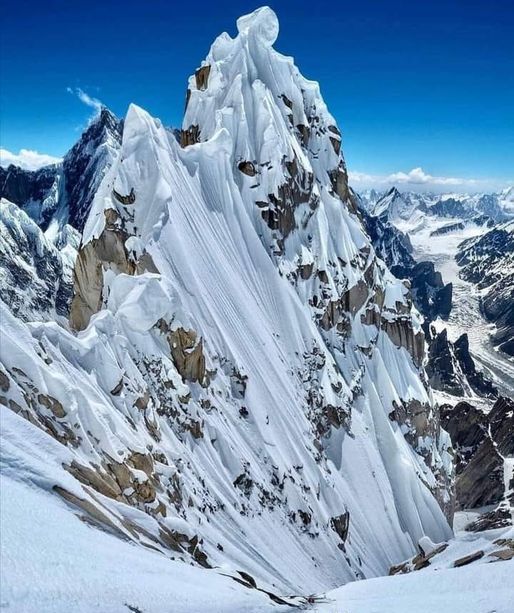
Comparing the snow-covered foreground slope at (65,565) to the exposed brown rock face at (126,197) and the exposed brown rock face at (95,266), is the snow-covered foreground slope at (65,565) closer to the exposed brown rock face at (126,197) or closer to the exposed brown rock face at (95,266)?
the exposed brown rock face at (95,266)


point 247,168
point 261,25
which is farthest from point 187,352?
point 261,25

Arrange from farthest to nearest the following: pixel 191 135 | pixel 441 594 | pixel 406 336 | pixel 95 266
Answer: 1. pixel 406 336
2. pixel 191 135
3. pixel 95 266
4. pixel 441 594

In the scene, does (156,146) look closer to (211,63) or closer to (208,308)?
(208,308)

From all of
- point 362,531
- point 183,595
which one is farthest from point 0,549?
point 362,531

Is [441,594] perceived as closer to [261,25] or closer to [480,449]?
[261,25]

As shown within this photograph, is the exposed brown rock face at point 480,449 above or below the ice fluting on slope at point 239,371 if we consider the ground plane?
below

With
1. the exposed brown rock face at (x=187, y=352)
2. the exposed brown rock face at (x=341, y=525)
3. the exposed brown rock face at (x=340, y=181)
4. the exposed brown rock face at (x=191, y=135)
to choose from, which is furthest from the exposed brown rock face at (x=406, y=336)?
the exposed brown rock face at (x=187, y=352)

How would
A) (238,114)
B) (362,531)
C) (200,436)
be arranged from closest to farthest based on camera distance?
(200,436) → (362,531) → (238,114)

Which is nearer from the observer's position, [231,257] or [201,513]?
[201,513]
